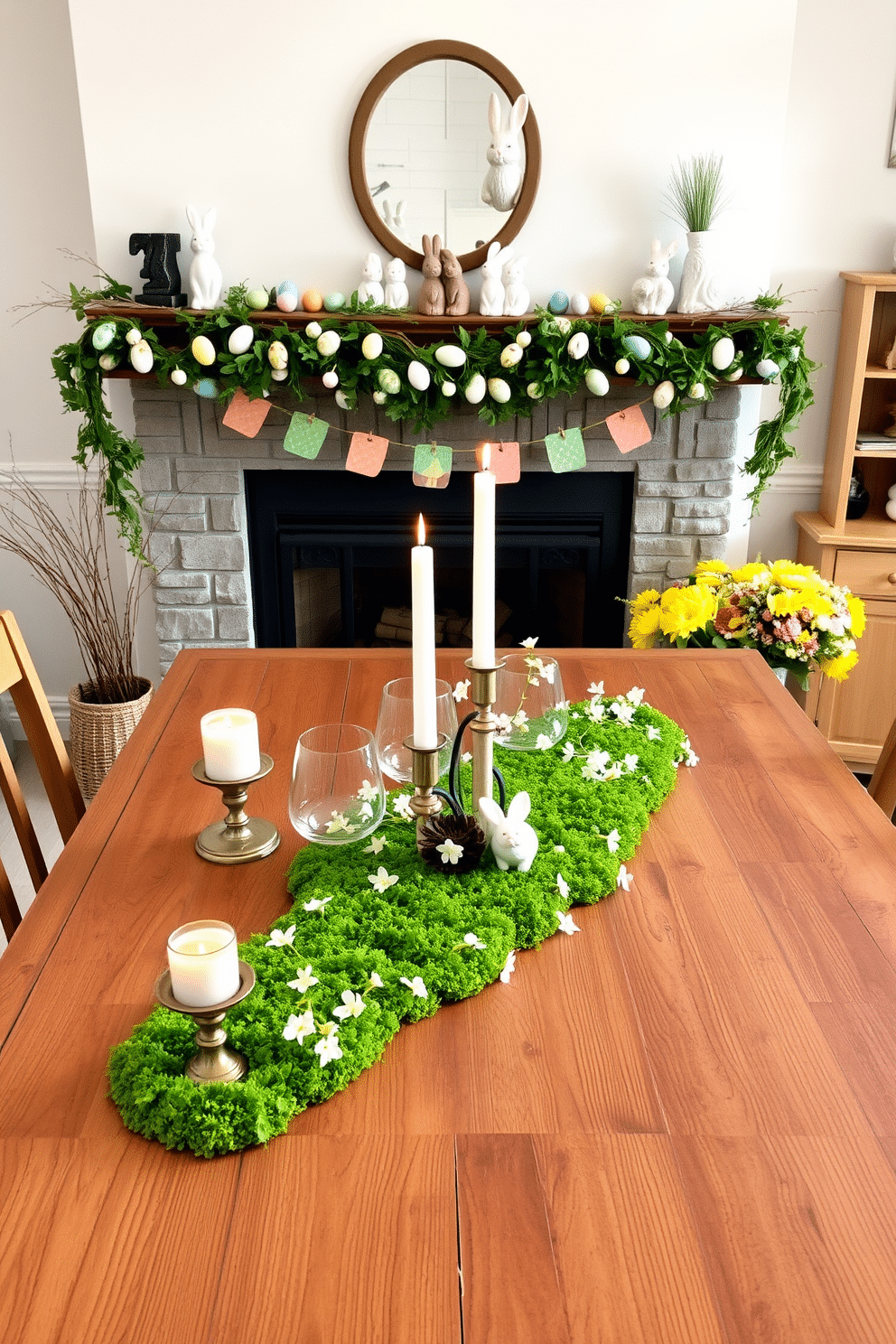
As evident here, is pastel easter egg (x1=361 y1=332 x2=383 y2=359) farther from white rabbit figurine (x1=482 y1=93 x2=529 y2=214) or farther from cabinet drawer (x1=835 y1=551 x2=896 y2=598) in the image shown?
cabinet drawer (x1=835 y1=551 x2=896 y2=598)

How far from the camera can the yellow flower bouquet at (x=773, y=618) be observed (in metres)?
2.13

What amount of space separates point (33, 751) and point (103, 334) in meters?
1.35

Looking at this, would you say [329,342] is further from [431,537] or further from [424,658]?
[424,658]

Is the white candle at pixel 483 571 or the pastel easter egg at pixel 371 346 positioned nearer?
the white candle at pixel 483 571

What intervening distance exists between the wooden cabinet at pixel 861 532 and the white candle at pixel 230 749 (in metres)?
2.23

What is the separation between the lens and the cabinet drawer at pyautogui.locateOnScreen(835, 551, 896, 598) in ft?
9.74

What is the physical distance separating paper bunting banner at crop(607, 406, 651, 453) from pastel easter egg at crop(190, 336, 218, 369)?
99 cm

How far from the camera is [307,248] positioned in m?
2.67

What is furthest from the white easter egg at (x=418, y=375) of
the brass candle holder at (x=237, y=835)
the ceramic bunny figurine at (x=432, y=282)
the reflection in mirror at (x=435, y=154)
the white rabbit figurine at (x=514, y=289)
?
the brass candle holder at (x=237, y=835)

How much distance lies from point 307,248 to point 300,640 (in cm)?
109

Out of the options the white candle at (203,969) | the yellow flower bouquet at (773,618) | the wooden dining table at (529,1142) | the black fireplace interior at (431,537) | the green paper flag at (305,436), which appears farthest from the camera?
the black fireplace interior at (431,537)

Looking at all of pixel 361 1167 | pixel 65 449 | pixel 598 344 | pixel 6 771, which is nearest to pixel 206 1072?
pixel 361 1167

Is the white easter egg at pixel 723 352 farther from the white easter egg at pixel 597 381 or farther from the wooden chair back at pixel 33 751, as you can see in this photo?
the wooden chair back at pixel 33 751

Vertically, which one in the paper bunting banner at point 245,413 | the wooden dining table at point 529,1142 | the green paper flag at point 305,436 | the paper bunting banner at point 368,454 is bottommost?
the wooden dining table at point 529,1142
